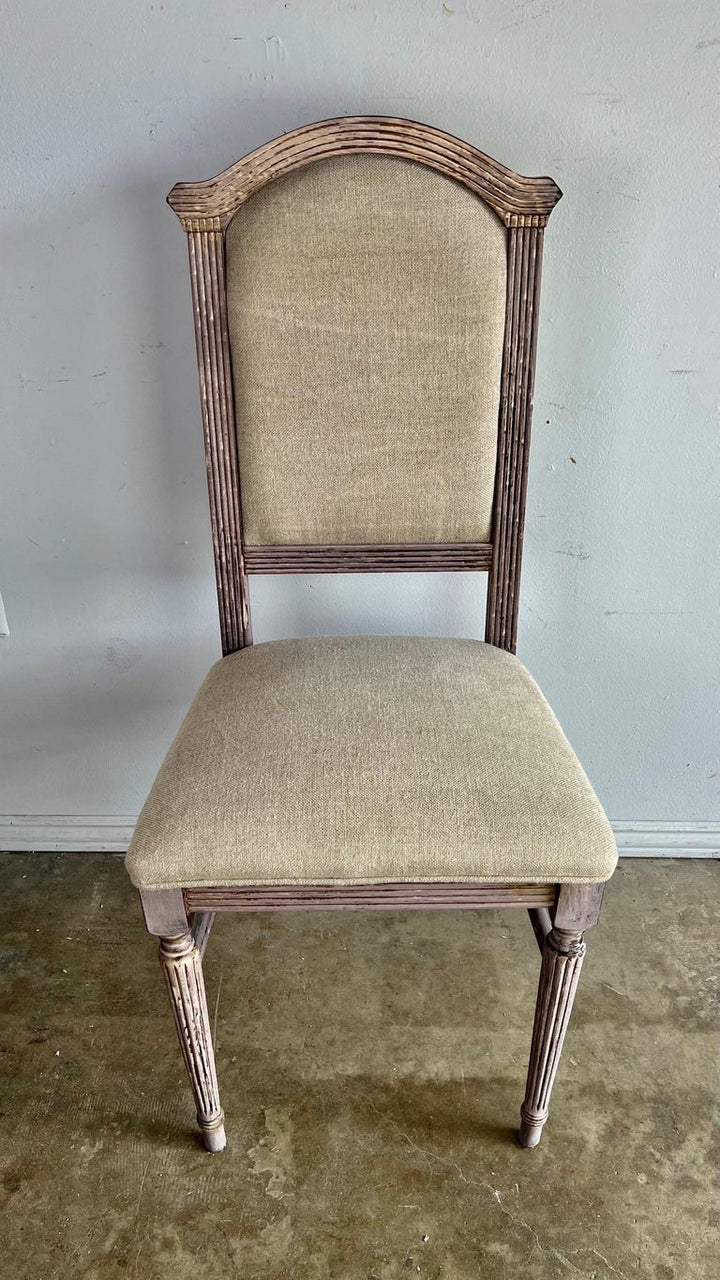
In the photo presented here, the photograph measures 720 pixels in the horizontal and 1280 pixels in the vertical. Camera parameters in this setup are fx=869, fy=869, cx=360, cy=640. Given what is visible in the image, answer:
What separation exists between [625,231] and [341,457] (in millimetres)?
525

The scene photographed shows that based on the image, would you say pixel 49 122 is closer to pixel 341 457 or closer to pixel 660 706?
pixel 341 457

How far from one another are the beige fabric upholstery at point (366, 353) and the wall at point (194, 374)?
0.19m

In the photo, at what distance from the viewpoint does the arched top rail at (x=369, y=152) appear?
1.07m

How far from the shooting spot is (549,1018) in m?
1.07

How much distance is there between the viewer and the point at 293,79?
3.87ft

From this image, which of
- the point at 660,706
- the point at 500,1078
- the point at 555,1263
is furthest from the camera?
the point at 660,706

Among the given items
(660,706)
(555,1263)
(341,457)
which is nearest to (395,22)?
(341,457)

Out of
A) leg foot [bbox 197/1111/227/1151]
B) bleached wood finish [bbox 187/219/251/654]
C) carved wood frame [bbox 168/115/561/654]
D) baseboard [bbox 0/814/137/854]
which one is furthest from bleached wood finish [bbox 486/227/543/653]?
baseboard [bbox 0/814/137/854]

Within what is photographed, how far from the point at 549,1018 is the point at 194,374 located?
1.04 m

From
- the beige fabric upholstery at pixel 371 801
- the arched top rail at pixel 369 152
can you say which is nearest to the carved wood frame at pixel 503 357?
the arched top rail at pixel 369 152

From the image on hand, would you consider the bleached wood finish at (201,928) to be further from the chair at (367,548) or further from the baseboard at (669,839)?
the baseboard at (669,839)

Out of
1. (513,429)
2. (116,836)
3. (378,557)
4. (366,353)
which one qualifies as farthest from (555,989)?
(116,836)

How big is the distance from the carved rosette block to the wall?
60 cm

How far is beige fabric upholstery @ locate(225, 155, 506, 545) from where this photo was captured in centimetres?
110
